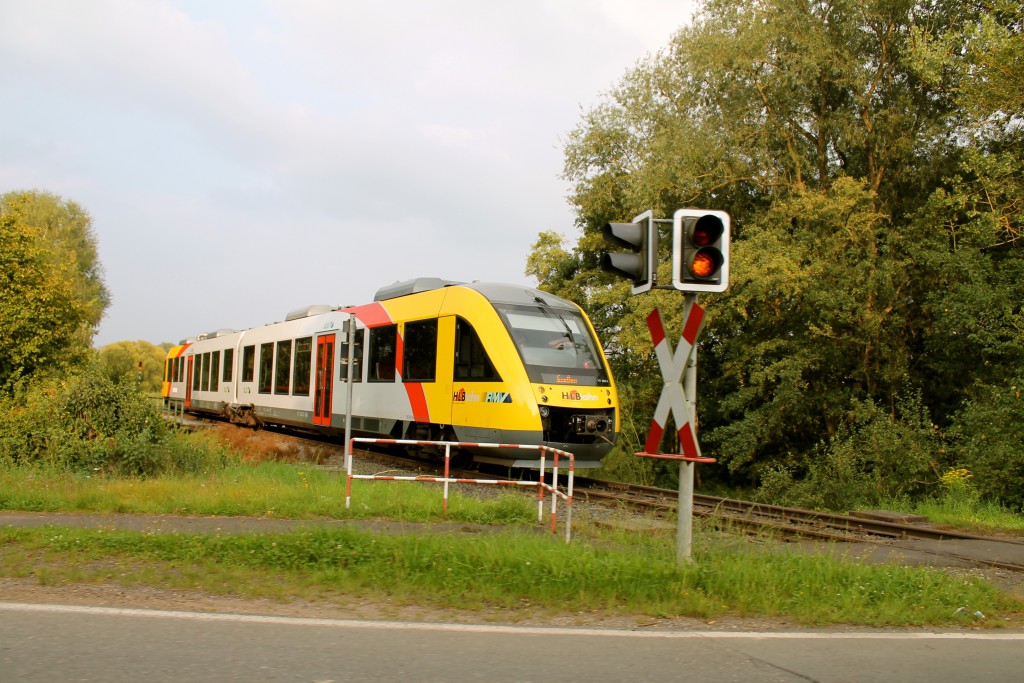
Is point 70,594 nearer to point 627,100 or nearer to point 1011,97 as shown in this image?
point 1011,97

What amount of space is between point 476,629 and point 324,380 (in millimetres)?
17488

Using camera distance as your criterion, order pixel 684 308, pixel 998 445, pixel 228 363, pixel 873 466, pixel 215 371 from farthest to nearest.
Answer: pixel 215 371 → pixel 228 363 → pixel 873 466 → pixel 998 445 → pixel 684 308

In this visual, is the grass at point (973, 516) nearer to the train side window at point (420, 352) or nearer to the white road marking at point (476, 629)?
the white road marking at point (476, 629)

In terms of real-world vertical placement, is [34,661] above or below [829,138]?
below

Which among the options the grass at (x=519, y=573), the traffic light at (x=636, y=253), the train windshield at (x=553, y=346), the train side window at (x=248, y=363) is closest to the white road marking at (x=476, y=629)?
the grass at (x=519, y=573)

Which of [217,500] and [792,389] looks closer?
[217,500]

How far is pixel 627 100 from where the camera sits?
2848 centimetres

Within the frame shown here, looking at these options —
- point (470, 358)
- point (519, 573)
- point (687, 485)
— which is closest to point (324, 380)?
point (470, 358)

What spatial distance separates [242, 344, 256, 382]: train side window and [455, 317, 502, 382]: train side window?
14.5 m

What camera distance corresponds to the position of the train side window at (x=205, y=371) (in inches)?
1421

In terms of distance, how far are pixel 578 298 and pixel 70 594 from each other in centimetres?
2984

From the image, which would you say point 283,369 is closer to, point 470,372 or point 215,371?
point 215,371

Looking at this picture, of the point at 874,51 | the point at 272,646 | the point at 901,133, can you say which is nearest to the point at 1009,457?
the point at 901,133

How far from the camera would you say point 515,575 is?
7012mm
